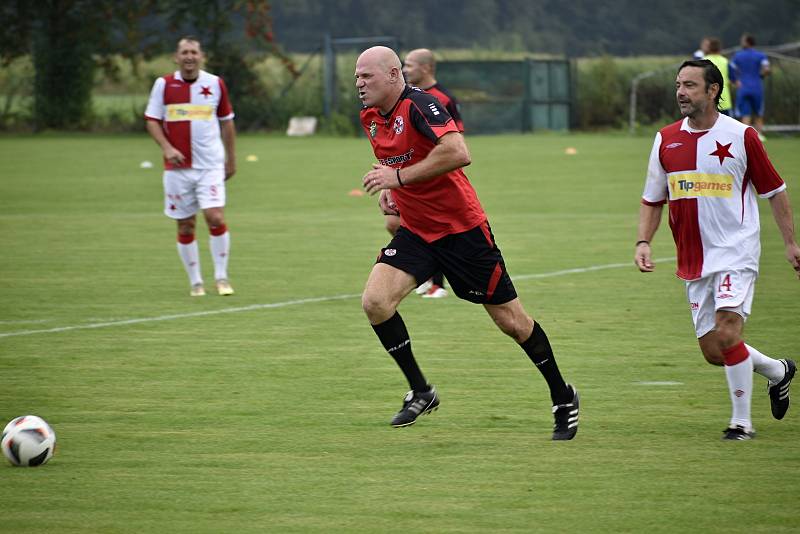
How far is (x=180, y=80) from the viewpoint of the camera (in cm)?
1206

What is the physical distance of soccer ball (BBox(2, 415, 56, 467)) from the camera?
19.7ft

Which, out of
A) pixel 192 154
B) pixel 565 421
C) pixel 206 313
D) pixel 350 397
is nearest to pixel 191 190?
pixel 192 154

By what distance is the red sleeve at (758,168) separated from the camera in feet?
21.1

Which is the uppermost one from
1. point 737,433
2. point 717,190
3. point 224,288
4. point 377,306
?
point 717,190

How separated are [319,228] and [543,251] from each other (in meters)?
3.76

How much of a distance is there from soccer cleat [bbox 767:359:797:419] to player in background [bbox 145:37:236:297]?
20.7 feet

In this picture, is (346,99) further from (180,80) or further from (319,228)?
(180,80)

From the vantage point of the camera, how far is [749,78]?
29578 millimetres

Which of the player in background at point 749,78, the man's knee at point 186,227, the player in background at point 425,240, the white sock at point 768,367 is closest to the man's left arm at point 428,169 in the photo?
the player in background at point 425,240

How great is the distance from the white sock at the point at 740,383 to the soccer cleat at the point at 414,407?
1.54 meters

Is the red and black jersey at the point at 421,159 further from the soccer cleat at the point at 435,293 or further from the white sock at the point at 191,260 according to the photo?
the white sock at the point at 191,260

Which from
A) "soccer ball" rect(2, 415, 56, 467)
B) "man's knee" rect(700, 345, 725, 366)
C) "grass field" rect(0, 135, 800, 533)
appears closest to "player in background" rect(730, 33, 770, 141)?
"grass field" rect(0, 135, 800, 533)

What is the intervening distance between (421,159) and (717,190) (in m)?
1.49

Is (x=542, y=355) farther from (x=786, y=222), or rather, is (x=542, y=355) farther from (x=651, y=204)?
(x=786, y=222)
